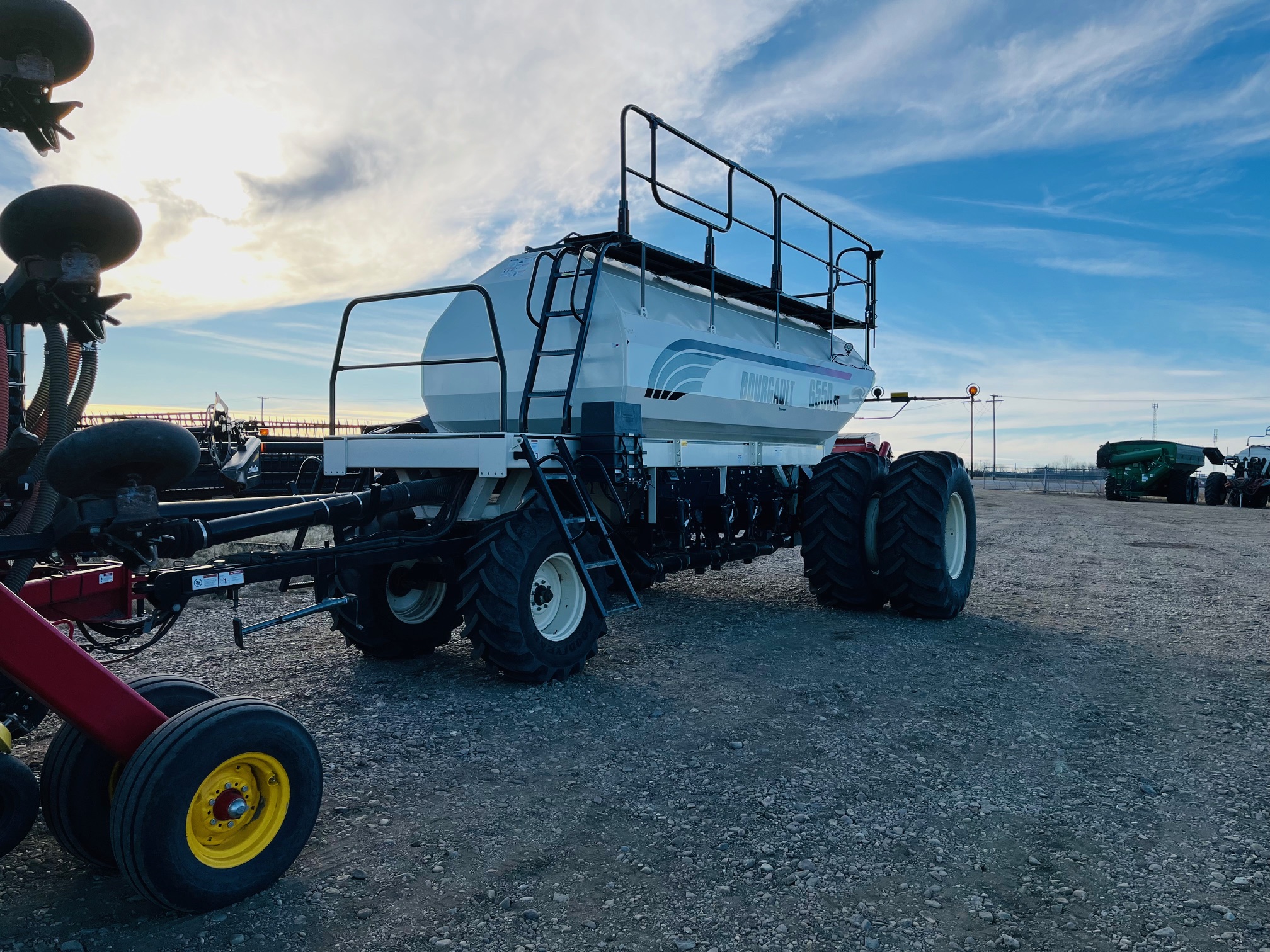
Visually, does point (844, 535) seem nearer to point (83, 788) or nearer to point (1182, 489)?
point (83, 788)

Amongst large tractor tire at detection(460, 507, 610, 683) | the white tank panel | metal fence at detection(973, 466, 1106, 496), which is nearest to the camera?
large tractor tire at detection(460, 507, 610, 683)

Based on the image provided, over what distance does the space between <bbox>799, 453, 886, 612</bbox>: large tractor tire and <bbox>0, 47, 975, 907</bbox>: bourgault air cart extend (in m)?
0.02

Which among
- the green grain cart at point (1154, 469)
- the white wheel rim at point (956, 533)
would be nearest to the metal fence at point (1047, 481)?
the green grain cart at point (1154, 469)

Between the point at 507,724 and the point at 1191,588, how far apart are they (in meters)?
8.29

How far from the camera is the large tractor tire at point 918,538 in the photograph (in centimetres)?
760

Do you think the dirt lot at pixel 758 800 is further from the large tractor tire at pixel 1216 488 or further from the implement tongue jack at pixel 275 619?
the large tractor tire at pixel 1216 488

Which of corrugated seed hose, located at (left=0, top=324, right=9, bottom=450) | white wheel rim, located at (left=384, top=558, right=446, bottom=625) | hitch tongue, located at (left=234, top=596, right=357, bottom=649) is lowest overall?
white wheel rim, located at (left=384, top=558, right=446, bottom=625)

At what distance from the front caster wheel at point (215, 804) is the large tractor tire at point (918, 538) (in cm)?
564

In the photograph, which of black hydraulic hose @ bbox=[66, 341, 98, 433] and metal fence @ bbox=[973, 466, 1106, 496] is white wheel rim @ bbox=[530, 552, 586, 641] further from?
metal fence @ bbox=[973, 466, 1106, 496]

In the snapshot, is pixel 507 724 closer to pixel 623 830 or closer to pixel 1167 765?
pixel 623 830

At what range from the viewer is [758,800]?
12.4 feet

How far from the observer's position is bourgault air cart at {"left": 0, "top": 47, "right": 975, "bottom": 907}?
4.42 m

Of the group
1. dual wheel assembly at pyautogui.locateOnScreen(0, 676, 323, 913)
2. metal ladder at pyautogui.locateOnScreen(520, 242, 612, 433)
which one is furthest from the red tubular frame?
metal ladder at pyautogui.locateOnScreen(520, 242, 612, 433)

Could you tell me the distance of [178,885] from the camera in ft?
9.05
